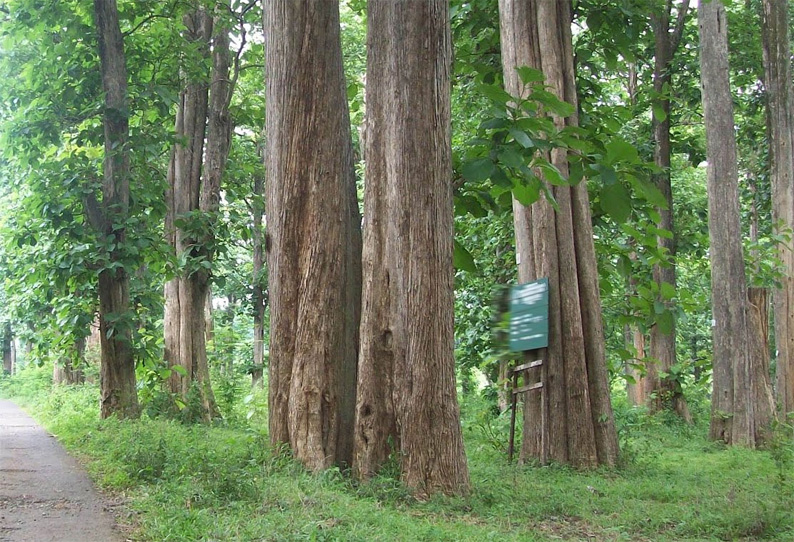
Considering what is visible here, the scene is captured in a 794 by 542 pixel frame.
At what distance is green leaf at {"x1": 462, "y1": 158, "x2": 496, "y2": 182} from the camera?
A: 6.19 m

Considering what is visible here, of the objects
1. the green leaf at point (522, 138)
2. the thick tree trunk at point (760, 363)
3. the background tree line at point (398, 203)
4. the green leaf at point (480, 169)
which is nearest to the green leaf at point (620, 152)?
the background tree line at point (398, 203)

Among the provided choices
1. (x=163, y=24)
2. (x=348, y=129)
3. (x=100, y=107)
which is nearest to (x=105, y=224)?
(x=100, y=107)

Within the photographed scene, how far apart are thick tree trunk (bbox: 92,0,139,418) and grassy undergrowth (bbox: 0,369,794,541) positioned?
2.53 metres

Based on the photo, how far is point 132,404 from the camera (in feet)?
43.8

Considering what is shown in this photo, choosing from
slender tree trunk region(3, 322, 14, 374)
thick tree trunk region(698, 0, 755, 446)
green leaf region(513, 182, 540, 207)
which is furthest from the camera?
slender tree trunk region(3, 322, 14, 374)

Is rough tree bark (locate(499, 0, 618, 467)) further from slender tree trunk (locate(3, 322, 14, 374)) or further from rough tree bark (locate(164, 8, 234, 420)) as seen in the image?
slender tree trunk (locate(3, 322, 14, 374))

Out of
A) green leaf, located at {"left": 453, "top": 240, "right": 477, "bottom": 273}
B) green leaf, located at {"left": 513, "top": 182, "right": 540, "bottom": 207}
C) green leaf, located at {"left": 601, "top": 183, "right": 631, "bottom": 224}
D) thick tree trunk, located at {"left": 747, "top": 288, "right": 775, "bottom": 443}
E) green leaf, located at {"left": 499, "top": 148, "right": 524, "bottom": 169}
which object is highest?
green leaf, located at {"left": 499, "top": 148, "right": 524, "bottom": 169}

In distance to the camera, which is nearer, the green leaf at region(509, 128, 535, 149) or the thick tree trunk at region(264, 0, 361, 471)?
the green leaf at region(509, 128, 535, 149)

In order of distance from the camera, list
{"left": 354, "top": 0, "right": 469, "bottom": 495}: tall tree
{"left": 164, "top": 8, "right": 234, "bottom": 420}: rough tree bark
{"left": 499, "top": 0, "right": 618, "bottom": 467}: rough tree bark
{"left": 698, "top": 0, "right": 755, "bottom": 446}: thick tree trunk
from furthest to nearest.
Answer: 1. {"left": 164, "top": 8, "right": 234, "bottom": 420}: rough tree bark
2. {"left": 698, "top": 0, "right": 755, "bottom": 446}: thick tree trunk
3. {"left": 499, "top": 0, "right": 618, "bottom": 467}: rough tree bark
4. {"left": 354, "top": 0, "right": 469, "bottom": 495}: tall tree

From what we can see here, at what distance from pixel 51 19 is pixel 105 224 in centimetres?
314

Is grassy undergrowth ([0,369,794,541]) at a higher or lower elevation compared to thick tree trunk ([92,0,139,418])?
lower

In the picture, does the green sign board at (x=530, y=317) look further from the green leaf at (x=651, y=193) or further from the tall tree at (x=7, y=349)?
the tall tree at (x=7, y=349)

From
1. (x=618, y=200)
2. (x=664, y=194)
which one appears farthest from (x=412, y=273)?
(x=664, y=194)

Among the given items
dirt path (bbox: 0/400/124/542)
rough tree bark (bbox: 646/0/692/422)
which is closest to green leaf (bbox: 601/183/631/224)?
dirt path (bbox: 0/400/124/542)
